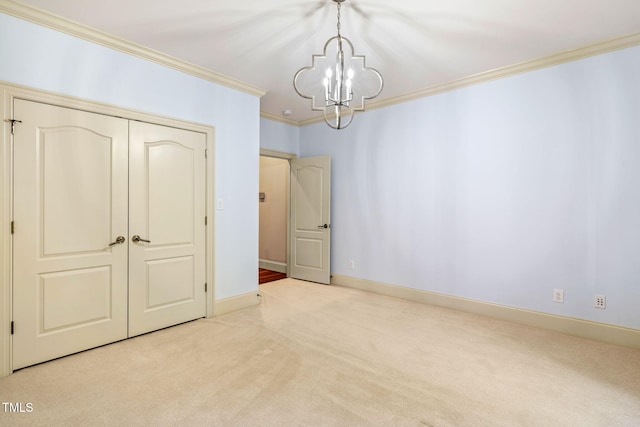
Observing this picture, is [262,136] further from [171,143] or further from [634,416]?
[634,416]

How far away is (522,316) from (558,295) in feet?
1.34

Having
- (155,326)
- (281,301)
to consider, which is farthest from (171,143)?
(281,301)

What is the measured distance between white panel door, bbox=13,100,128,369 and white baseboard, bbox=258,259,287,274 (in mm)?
3343

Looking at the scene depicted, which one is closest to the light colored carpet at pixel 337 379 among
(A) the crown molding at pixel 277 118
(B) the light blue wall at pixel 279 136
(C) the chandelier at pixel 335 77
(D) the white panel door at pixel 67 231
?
(D) the white panel door at pixel 67 231

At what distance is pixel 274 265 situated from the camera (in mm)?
6309

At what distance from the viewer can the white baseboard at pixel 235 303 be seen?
365cm

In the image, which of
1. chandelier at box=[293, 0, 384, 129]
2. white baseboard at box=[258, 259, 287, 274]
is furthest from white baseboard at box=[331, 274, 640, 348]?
chandelier at box=[293, 0, 384, 129]

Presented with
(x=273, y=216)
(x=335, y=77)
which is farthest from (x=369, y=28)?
(x=273, y=216)

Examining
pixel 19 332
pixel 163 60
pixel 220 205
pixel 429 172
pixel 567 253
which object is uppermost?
pixel 163 60

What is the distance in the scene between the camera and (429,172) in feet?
13.5

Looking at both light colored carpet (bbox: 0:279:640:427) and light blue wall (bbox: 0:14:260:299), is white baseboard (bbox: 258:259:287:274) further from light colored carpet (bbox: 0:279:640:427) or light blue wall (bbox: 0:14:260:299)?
light colored carpet (bbox: 0:279:640:427)

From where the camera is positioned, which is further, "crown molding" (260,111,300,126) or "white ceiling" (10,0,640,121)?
"crown molding" (260,111,300,126)

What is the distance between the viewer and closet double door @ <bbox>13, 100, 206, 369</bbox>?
244 centimetres

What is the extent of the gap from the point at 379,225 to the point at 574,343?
7.98ft
